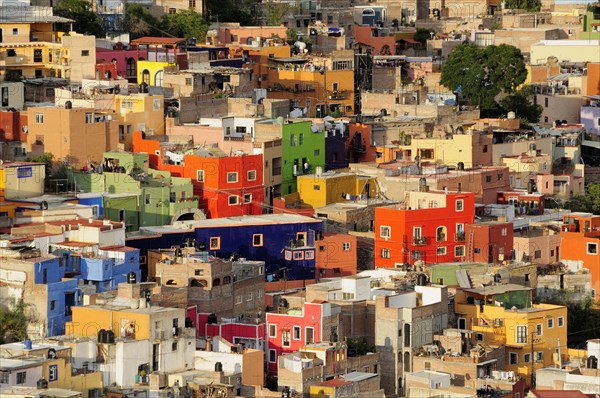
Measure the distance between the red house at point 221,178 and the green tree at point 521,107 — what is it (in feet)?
48.0

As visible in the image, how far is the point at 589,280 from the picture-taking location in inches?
2222

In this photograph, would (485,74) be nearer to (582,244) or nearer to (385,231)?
(582,244)

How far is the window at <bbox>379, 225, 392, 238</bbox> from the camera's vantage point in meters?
56.2

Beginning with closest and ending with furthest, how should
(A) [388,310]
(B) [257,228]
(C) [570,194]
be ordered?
1. (A) [388,310]
2. (B) [257,228]
3. (C) [570,194]

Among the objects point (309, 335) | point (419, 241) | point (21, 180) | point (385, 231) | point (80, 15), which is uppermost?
point (80, 15)

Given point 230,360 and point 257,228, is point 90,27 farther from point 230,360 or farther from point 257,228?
point 230,360

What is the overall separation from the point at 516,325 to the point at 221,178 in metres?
9.92

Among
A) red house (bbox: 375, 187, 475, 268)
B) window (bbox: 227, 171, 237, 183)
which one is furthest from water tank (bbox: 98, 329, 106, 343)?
window (bbox: 227, 171, 237, 183)

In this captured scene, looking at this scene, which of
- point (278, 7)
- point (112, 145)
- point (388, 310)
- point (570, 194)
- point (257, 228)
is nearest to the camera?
point (388, 310)

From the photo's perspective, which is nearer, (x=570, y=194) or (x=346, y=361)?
(x=346, y=361)

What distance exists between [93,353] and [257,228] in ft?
33.0

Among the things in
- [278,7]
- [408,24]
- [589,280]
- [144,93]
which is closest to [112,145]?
[144,93]

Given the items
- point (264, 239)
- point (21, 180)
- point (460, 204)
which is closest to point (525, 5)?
point (460, 204)

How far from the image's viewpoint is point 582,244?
188 ft
